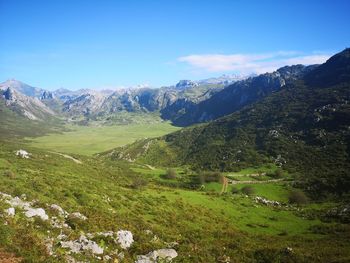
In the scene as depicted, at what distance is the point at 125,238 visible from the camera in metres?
36.3

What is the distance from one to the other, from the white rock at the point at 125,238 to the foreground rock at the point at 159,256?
9.23 ft

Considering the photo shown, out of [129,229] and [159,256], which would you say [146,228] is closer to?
[129,229]

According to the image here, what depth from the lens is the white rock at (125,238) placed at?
3538cm

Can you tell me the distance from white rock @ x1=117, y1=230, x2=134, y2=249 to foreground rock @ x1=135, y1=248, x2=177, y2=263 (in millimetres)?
2813

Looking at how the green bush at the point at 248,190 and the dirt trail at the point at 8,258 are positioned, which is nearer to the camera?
the dirt trail at the point at 8,258

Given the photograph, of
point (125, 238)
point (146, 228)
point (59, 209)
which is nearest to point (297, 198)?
point (146, 228)

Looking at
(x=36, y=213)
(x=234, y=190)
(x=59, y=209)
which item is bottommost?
(x=234, y=190)

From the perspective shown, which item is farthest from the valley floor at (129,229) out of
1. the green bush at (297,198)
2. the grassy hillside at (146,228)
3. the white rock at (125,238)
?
the green bush at (297,198)

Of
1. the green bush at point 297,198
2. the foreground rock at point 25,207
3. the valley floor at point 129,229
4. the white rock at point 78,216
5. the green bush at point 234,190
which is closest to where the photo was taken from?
the valley floor at point 129,229

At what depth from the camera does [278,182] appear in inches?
5969

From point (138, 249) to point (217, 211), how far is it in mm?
47376

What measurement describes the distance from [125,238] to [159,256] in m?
4.50

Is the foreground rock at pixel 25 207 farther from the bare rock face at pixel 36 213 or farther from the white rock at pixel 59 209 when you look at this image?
the white rock at pixel 59 209

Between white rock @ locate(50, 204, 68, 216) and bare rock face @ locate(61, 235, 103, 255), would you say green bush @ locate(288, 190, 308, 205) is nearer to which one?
white rock @ locate(50, 204, 68, 216)
